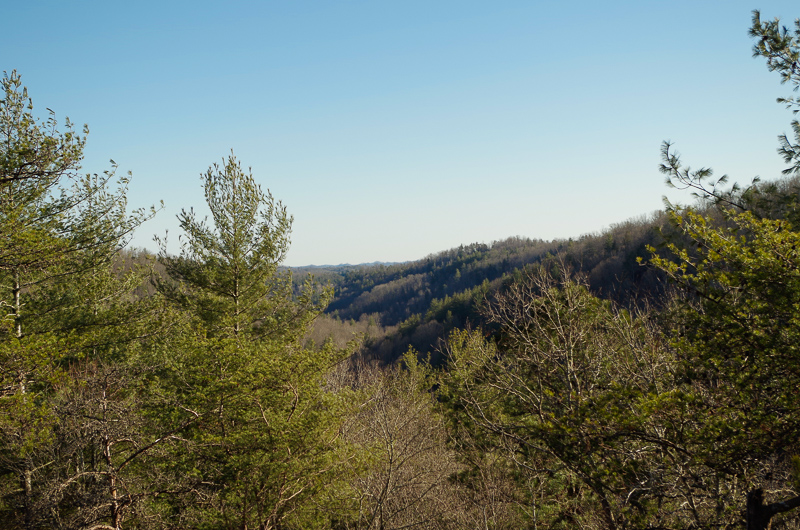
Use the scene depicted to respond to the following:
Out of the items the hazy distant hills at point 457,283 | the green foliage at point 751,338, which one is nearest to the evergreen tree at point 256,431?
the hazy distant hills at point 457,283

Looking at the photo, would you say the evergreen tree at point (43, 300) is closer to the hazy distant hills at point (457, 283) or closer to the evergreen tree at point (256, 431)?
the evergreen tree at point (256, 431)

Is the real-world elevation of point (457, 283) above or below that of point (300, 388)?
below

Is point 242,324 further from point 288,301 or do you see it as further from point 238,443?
point 238,443

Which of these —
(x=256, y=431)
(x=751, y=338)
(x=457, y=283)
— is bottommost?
(x=457, y=283)

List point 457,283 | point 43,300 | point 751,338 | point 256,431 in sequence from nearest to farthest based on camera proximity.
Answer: point 751,338, point 256,431, point 43,300, point 457,283

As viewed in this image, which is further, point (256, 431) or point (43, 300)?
point (43, 300)

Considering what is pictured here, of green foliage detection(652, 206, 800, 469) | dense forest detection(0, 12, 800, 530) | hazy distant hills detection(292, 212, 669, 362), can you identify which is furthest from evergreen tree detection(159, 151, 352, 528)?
green foliage detection(652, 206, 800, 469)

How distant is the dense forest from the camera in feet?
11.7

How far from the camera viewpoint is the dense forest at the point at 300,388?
357cm

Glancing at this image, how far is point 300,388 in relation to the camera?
6832mm

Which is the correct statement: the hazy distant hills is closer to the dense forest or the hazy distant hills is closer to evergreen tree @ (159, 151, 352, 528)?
the dense forest

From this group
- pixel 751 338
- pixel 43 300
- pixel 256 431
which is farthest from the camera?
pixel 43 300

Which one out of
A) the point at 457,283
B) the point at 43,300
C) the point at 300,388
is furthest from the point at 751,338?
the point at 457,283

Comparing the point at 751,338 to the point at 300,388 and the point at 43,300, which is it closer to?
the point at 300,388
